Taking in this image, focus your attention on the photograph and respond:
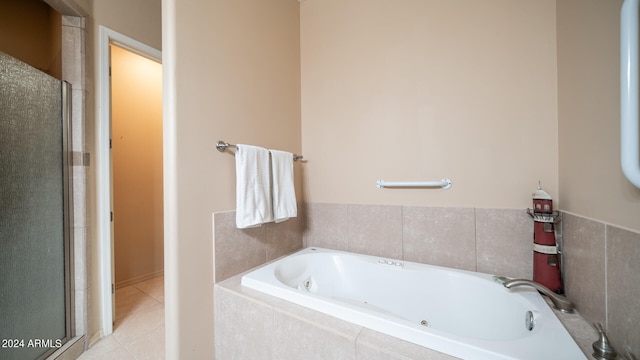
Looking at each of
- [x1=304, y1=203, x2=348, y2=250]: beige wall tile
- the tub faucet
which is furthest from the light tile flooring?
the tub faucet

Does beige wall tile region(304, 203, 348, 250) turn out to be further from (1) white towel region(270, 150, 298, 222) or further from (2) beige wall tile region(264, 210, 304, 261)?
(1) white towel region(270, 150, 298, 222)

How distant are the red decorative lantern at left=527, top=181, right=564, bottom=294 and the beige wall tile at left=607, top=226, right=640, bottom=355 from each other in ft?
1.08

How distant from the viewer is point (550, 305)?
0.92 meters

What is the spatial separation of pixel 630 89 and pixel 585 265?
711mm

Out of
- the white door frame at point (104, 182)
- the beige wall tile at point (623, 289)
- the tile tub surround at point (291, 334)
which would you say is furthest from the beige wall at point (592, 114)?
the white door frame at point (104, 182)

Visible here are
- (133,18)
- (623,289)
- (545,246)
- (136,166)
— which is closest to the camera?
(623,289)

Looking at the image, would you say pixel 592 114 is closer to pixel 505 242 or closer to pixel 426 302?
pixel 505 242

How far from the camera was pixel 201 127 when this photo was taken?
43.6 inches

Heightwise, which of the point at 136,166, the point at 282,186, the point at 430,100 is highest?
the point at 430,100

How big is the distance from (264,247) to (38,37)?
7.92 ft

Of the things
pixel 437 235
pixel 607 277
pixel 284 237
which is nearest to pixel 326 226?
pixel 284 237

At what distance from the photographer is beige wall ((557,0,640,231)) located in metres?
0.68

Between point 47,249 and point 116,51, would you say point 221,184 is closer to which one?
point 47,249

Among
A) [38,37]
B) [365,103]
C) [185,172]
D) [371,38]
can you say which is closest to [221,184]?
[185,172]
